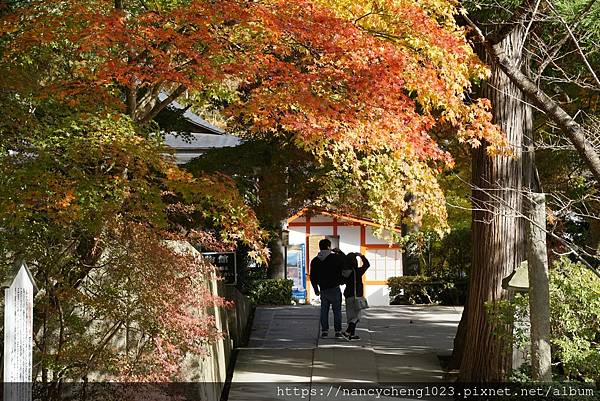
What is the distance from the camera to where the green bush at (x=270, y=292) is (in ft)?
67.7

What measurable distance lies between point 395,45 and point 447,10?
2.45 ft

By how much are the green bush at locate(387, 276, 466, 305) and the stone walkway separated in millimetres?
2348

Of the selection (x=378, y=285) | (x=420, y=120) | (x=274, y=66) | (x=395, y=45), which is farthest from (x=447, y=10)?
(x=378, y=285)

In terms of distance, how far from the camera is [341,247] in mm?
31328

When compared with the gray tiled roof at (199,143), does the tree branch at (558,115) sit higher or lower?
lower

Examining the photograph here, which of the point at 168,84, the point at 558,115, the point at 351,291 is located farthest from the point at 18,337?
the point at 351,291

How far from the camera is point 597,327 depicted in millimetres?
9750

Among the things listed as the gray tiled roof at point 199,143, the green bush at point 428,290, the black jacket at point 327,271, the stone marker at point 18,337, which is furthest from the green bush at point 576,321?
the gray tiled roof at point 199,143

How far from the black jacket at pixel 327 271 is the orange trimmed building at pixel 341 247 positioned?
15373 millimetres

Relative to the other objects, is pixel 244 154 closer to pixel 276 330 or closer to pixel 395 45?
pixel 276 330

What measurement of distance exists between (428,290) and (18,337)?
1655cm

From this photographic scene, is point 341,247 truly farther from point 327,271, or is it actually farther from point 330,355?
point 330,355

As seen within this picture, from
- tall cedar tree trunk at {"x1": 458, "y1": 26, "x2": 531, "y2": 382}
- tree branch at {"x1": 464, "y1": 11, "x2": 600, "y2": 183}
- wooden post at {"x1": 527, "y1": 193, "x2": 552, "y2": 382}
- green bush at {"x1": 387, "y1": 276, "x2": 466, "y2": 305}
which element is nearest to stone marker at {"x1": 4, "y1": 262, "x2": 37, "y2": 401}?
wooden post at {"x1": 527, "y1": 193, "x2": 552, "y2": 382}

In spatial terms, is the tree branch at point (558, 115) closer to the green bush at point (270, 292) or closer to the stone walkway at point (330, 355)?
the stone walkway at point (330, 355)
